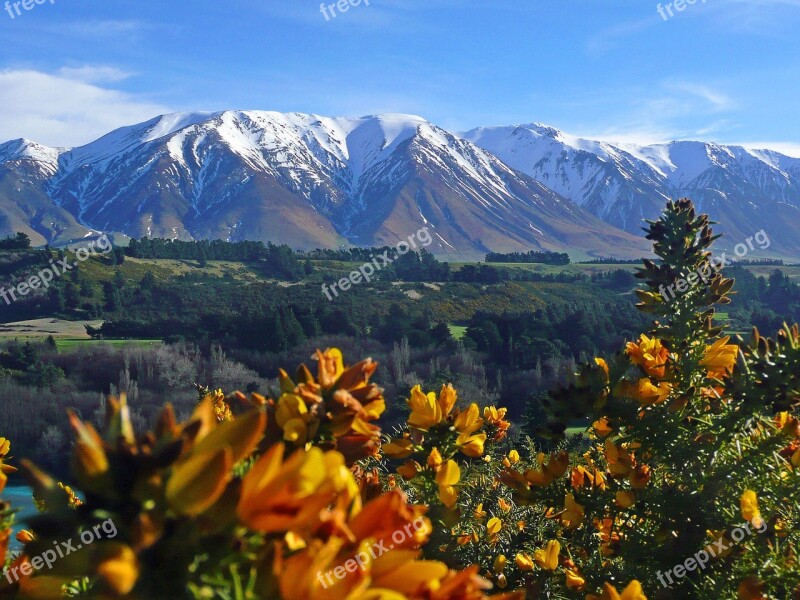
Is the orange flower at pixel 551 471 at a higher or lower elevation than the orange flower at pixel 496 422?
higher

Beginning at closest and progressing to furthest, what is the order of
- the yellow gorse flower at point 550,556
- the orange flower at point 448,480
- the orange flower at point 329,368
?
the orange flower at point 329,368
the orange flower at point 448,480
the yellow gorse flower at point 550,556

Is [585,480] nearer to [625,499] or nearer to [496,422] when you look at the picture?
[625,499]

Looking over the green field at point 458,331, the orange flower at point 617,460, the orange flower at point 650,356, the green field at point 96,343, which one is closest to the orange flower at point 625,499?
the orange flower at point 617,460

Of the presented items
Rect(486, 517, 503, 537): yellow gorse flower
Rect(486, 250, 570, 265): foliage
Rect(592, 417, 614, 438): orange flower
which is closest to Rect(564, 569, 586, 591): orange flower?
Rect(592, 417, 614, 438): orange flower

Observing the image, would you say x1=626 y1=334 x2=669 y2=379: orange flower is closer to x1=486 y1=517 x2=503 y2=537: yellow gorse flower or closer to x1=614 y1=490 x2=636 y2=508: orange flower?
x1=614 y1=490 x2=636 y2=508: orange flower

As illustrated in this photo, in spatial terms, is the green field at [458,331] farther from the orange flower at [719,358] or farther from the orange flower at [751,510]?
the orange flower at [751,510]

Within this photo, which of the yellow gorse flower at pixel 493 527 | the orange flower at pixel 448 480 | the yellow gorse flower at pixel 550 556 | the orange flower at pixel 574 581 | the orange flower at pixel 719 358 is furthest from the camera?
the yellow gorse flower at pixel 493 527

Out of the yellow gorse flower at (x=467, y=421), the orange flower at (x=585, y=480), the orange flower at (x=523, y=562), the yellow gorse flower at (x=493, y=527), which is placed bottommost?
the yellow gorse flower at (x=493, y=527)

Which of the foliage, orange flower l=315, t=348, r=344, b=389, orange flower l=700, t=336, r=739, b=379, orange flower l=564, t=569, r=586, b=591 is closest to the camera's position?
orange flower l=315, t=348, r=344, b=389
